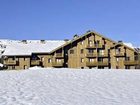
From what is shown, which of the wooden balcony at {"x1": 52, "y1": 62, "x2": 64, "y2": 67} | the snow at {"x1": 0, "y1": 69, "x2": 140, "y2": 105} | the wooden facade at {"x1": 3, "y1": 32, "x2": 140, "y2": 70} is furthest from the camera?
the wooden balcony at {"x1": 52, "y1": 62, "x2": 64, "y2": 67}

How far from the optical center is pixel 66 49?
243ft

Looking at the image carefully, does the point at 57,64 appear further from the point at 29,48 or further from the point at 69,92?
the point at 69,92

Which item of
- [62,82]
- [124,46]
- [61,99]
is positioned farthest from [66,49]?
[61,99]

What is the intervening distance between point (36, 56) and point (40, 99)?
61.2 m

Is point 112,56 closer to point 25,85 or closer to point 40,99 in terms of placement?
point 25,85

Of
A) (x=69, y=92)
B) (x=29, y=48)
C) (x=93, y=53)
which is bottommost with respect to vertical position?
(x=69, y=92)

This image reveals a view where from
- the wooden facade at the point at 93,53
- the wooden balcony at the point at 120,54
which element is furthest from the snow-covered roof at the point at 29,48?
the wooden balcony at the point at 120,54

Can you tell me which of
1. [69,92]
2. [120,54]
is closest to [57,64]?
[120,54]

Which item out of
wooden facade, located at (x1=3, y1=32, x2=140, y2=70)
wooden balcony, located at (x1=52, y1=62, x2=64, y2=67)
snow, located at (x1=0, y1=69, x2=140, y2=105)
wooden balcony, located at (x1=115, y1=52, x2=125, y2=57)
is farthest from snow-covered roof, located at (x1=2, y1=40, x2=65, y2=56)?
snow, located at (x1=0, y1=69, x2=140, y2=105)

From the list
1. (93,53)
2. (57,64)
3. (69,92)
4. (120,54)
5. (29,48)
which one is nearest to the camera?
(69,92)

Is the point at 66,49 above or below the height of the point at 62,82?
above

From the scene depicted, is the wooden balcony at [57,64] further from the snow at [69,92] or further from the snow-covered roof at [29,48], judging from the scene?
the snow at [69,92]

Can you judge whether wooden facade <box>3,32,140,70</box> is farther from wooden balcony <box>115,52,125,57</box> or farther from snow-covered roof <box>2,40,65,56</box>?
snow-covered roof <box>2,40,65,56</box>

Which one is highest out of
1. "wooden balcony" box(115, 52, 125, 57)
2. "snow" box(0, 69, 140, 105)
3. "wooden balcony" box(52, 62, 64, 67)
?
"wooden balcony" box(115, 52, 125, 57)
